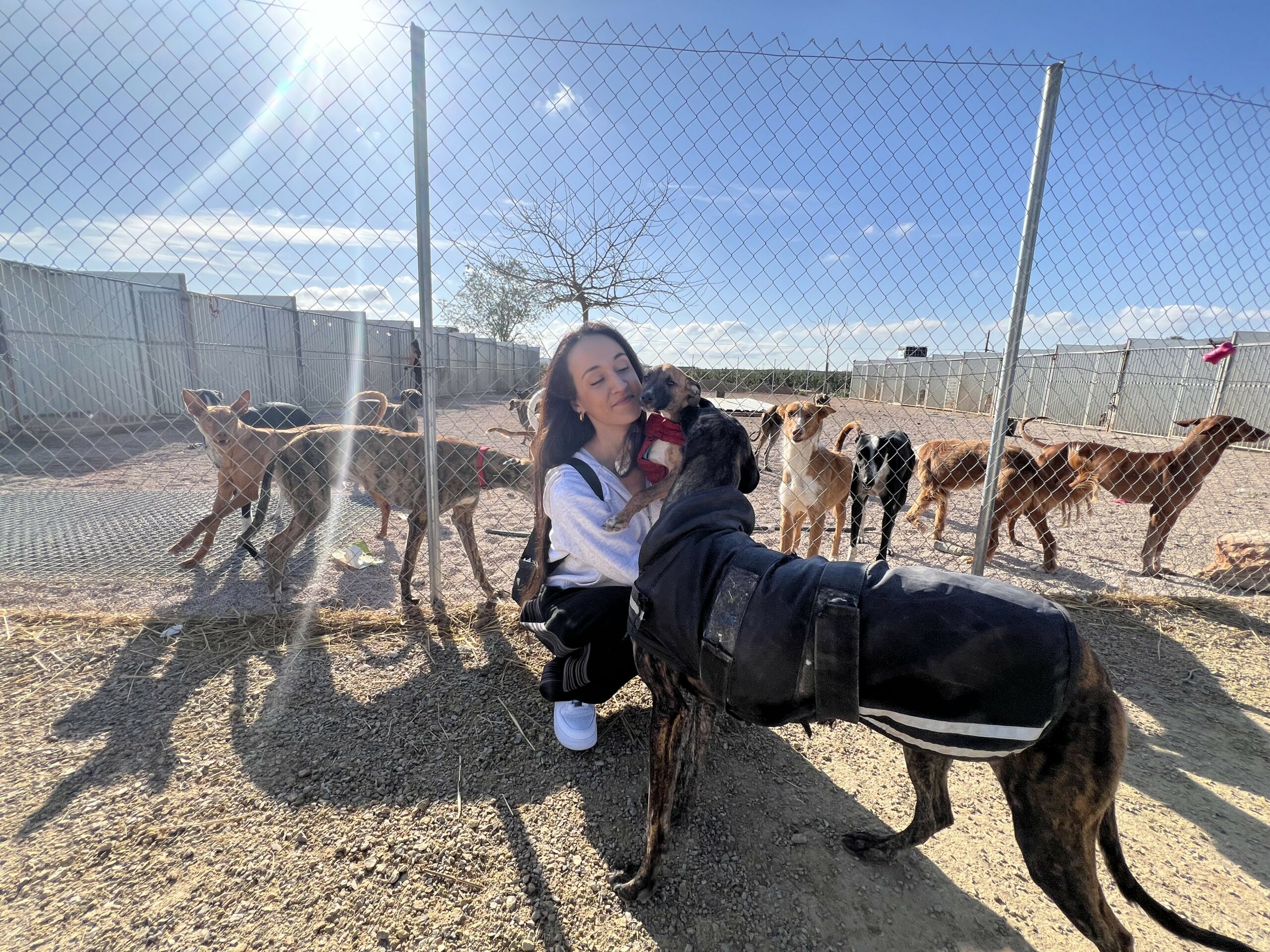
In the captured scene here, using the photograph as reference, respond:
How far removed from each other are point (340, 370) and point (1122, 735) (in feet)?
61.0

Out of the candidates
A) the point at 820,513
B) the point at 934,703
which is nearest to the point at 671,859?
the point at 934,703

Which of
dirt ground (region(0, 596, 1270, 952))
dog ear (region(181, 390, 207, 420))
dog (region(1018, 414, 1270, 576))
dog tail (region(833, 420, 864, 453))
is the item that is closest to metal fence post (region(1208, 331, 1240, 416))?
dog (region(1018, 414, 1270, 576))

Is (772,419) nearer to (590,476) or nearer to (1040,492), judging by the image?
(1040,492)

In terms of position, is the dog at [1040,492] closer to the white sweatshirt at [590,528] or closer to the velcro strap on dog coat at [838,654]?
the white sweatshirt at [590,528]

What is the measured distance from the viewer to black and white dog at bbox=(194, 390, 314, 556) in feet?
14.9

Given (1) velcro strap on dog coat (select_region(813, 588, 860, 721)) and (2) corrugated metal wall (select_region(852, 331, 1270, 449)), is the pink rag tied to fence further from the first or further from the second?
(2) corrugated metal wall (select_region(852, 331, 1270, 449))

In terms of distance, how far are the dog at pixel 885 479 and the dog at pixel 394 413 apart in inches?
173

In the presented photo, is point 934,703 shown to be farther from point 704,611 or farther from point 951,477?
point 951,477

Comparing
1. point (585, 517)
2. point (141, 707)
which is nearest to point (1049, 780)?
point (585, 517)

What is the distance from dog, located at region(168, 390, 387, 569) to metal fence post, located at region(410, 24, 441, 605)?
1.83 m

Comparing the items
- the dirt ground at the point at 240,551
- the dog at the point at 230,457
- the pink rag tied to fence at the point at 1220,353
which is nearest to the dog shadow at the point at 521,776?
the dirt ground at the point at 240,551

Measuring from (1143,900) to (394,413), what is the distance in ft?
23.0

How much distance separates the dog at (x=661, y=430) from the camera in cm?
198

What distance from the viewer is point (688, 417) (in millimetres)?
1906
